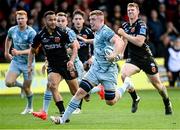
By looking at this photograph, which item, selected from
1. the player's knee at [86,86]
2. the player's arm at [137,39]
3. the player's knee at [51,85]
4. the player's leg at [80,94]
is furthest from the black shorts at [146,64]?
the player's knee at [86,86]

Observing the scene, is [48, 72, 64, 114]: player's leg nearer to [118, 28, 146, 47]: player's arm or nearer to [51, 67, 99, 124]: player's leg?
[51, 67, 99, 124]: player's leg

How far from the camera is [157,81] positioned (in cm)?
1656

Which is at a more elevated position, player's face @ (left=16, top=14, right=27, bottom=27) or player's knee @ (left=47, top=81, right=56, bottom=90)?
player's face @ (left=16, top=14, right=27, bottom=27)

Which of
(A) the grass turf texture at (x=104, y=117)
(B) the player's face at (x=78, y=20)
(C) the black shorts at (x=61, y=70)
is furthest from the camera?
(B) the player's face at (x=78, y=20)

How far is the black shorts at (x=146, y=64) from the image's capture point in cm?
1655

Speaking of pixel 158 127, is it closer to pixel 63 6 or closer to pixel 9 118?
pixel 9 118

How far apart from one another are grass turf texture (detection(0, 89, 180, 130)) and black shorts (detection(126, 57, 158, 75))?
1.03m

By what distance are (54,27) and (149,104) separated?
17.6ft

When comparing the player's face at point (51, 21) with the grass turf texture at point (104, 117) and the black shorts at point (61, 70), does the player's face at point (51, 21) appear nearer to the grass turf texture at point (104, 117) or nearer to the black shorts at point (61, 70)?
the black shorts at point (61, 70)

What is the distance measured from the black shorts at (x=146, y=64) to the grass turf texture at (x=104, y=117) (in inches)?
Answer: 40.6

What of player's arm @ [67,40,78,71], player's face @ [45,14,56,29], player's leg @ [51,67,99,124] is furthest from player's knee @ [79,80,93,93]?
player's face @ [45,14,56,29]

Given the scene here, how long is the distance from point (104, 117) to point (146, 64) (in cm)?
156

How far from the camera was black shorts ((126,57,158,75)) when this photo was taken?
54.3 feet

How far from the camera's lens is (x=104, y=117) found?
16.5m
